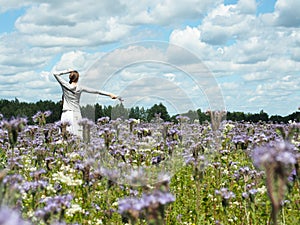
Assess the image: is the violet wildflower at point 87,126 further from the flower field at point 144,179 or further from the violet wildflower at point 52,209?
the violet wildflower at point 52,209

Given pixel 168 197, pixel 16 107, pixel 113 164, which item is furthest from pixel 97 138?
pixel 16 107

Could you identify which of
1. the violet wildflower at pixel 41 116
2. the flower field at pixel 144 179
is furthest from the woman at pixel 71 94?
the violet wildflower at pixel 41 116

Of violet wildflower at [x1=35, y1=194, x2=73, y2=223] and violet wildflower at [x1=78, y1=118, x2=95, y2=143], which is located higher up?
violet wildflower at [x1=78, y1=118, x2=95, y2=143]

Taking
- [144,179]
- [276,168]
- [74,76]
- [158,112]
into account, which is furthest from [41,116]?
[276,168]

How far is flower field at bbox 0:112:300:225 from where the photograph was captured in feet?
10.7

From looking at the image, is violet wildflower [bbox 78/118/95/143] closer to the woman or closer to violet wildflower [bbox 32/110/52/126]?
violet wildflower [bbox 32/110/52/126]

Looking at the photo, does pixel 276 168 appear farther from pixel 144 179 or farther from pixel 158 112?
pixel 158 112

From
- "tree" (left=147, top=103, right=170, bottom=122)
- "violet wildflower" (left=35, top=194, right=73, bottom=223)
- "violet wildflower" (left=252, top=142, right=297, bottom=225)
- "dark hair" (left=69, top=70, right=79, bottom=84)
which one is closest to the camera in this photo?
"violet wildflower" (left=252, top=142, right=297, bottom=225)

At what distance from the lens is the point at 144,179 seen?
4.83 meters

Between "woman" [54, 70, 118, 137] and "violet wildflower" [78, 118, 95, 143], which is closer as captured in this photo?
"violet wildflower" [78, 118, 95, 143]

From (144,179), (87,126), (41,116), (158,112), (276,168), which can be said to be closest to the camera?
(276,168)

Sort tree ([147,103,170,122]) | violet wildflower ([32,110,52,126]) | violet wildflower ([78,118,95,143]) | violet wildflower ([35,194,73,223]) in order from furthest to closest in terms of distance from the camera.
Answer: violet wildflower ([32,110,52,126]), tree ([147,103,170,122]), violet wildflower ([78,118,95,143]), violet wildflower ([35,194,73,223])

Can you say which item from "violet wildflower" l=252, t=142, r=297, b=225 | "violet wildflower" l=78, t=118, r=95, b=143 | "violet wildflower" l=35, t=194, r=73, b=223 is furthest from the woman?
"violet wildflower" l=252, t=142, r=297, b=225

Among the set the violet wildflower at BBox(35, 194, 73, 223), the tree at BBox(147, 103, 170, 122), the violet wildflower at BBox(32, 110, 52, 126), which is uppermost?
the tree at BBox(147, 103, 170, 122)
